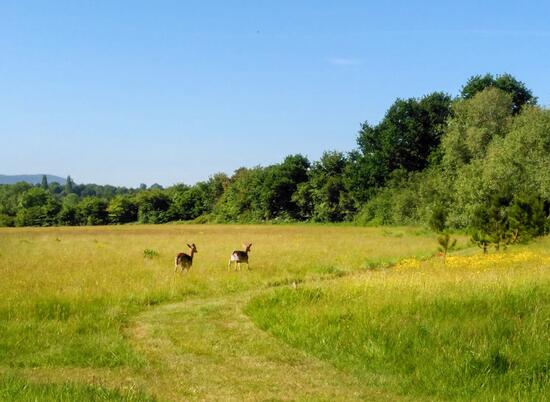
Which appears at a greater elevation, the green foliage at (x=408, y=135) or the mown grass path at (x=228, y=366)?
the green foliage at (x=408, y=135)

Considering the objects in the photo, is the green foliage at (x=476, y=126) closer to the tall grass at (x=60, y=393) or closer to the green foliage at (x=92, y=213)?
the tall grass at (x=60, y=393)

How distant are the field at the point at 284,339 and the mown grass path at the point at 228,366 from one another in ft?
0.09

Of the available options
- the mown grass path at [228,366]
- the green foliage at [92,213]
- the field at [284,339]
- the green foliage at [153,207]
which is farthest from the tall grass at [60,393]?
the green foliage at [92,213]

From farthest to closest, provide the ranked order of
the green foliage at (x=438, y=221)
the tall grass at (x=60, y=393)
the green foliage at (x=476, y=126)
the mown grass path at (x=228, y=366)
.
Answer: the green foliage at (x=476, y=126) → the green foliage at (x=438, y=221) → the mown grass path at (x=228, y=366) → the tall grass at (x=60, y=393)

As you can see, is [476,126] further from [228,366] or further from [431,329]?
[228,366]

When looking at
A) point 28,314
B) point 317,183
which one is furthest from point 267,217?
point 28,314

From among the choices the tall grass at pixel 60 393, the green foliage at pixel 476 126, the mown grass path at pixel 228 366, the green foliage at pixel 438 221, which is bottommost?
the mown grass path at pixel 228 366

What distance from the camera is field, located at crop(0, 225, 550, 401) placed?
7383 mm

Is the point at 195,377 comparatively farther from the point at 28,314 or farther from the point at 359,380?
the point at 28,314

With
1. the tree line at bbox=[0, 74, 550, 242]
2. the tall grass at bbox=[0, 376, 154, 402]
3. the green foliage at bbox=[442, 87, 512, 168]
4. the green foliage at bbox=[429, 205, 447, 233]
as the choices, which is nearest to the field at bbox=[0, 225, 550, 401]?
the tall grass at bbox=[0, 376, 154, 402]

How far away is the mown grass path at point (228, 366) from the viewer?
7195 mm

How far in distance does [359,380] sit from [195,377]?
7.62 ft

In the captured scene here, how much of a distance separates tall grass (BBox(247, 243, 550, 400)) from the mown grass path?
1.36 ft

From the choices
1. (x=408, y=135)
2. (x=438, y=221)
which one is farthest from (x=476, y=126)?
(x=438, y=221)
